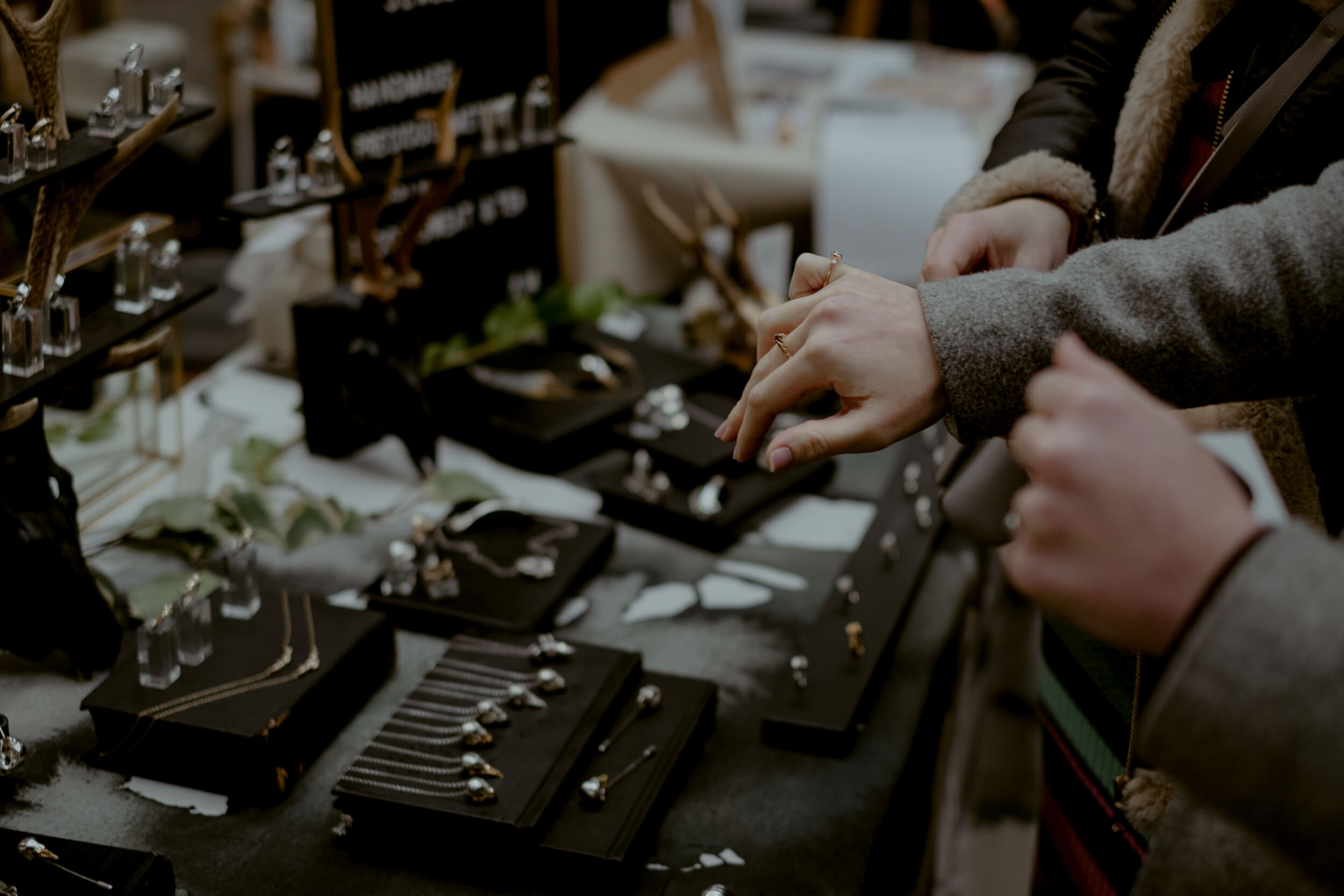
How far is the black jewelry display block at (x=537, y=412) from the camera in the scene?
1442 millimetres

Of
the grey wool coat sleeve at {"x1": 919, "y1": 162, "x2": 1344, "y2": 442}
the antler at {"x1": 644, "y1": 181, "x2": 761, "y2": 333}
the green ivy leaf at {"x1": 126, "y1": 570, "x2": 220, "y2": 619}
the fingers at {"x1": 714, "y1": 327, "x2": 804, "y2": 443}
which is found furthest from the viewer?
the antler at {"x1": 644, "y1": 181, "x2": 761, "y2": 333}

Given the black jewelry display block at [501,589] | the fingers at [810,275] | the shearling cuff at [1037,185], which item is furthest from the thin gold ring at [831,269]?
the black jewelry display block at [501,589]

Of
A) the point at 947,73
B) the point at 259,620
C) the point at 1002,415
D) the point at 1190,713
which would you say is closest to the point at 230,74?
the point at 947,73

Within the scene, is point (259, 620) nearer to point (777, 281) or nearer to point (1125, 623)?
point (1125, 623)

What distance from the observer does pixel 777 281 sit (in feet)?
6.23

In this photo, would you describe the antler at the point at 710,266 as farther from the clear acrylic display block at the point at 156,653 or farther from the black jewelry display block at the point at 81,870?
the black jewelry display block at the point at 81,870

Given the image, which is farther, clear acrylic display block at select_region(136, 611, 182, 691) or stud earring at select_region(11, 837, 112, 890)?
clear acrylic display block at select_region(136, 611, 182, 691)

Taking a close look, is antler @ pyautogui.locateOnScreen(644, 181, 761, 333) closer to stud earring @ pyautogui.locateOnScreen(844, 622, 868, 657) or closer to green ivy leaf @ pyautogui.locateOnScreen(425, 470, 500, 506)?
green ivy leaf @ pyautogui.locateOnScreen(425, 470, 500, 506)

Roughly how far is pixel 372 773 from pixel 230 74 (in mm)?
3161

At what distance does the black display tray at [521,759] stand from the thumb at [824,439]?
32 cm

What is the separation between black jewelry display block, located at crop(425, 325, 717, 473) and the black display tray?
0.43 metres

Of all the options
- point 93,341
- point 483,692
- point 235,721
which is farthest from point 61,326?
point 483,692

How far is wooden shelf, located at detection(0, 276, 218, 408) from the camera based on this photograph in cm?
93

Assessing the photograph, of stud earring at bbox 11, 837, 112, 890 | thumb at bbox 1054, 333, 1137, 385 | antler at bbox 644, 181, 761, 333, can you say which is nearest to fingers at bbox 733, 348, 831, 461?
thumb at bbox 1054, 333, 1137, 385
